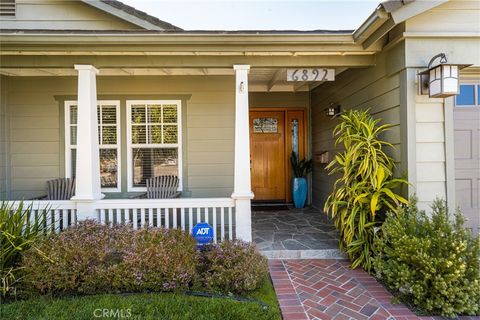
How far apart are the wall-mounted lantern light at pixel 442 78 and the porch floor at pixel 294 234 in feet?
7.26

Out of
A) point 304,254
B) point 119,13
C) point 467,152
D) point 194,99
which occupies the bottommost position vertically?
point 304,254

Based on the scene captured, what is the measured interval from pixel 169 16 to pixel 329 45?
4407 millimetres

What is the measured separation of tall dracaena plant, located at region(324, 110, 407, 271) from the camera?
332 centimetres

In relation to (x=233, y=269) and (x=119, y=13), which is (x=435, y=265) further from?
(x=119, y=13)

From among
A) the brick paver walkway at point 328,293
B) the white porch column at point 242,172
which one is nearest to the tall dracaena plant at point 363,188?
the brick paver walkway at point 328,293

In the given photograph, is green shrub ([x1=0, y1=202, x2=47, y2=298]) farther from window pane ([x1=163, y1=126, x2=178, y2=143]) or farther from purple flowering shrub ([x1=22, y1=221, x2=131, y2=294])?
window pane ([x1=163, y1=126, x2=178, y2=143])

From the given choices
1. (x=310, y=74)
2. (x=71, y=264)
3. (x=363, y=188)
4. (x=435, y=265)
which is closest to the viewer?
(x=435, y=265)

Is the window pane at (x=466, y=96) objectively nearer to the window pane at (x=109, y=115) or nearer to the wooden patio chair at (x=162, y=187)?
the wooden patio chair at (x=162, y=187)

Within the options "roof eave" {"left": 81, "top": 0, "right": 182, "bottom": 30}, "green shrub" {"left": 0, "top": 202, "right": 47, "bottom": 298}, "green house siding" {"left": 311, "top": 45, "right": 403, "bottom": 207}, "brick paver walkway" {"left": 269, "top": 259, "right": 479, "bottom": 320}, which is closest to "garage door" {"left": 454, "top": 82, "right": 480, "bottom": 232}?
"green house siding" {"left": 311, "top": 45, "right": 403, "bottom": 207}

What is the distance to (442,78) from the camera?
297cm

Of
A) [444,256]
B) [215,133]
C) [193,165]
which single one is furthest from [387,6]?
[193,165]

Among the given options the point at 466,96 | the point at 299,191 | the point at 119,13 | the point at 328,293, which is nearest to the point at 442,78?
the point at 466,96

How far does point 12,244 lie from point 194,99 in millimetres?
3235

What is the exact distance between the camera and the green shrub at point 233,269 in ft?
9.54
